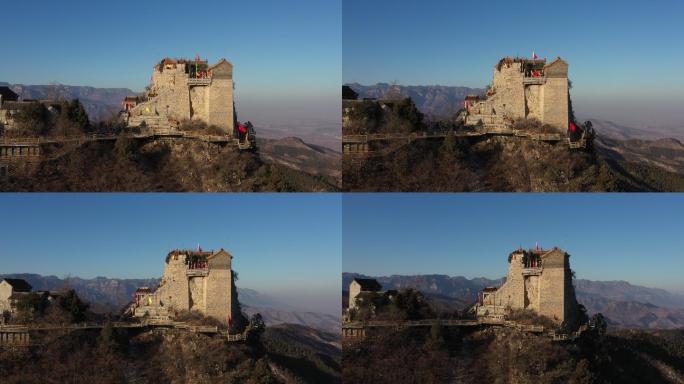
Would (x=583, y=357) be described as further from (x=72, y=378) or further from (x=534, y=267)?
(x=72, y=378)

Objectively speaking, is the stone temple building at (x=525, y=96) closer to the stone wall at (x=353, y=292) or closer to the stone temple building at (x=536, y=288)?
the stone temple building at (x=536, y=288)

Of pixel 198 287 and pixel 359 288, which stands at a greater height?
pixel 359 288

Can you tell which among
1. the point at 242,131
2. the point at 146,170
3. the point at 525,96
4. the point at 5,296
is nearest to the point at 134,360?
the point at 5,296

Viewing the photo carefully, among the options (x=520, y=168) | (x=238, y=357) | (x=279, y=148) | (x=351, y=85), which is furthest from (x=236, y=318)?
(x=279, y=148)

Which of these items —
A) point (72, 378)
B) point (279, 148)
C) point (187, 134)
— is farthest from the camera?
point (279, 148)

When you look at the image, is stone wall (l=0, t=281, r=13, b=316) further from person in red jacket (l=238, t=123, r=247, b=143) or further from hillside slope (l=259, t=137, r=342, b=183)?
hillside slope (l=259, t=137, r=342, b=183)

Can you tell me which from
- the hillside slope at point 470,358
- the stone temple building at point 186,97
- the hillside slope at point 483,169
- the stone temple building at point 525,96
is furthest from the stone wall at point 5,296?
the stone temple building at point 525,96

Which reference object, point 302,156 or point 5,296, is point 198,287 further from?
point 302,156
